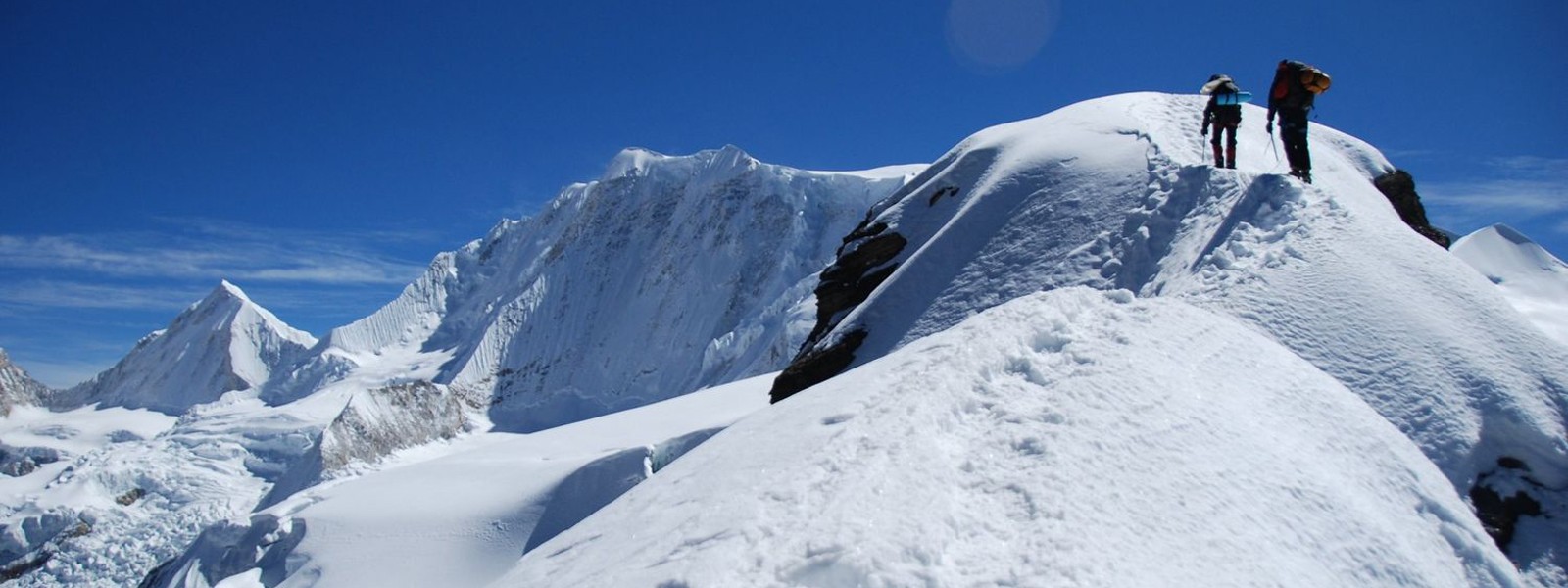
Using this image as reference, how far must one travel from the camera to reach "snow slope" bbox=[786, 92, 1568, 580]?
7625 millimetres

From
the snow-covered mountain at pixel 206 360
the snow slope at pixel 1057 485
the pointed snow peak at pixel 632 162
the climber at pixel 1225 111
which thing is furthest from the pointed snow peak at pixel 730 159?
the snow slope at pixel 1057 485

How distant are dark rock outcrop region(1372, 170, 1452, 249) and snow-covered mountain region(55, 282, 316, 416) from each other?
145922 mm

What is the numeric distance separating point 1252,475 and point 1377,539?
822 mm

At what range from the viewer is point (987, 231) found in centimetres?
1562

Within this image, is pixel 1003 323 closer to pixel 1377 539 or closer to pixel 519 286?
pixel 1377 539

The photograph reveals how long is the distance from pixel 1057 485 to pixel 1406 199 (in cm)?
1458

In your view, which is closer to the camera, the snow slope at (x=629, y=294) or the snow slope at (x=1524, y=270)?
the snow slope at (x=1524, y=270)

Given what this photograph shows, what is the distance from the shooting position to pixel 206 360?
146500 millimetres

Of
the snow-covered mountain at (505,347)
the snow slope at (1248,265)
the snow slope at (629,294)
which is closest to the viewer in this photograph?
the snow slope at (1248,265)

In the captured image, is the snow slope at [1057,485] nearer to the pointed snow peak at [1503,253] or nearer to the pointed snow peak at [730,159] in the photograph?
the pointed snow peak at [1503,253]

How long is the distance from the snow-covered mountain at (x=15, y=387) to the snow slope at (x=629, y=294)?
2754 inches

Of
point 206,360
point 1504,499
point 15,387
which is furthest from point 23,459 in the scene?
point 1504,499

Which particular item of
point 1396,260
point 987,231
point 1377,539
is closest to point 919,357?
point 1377,539

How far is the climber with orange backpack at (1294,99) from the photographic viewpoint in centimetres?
1234
